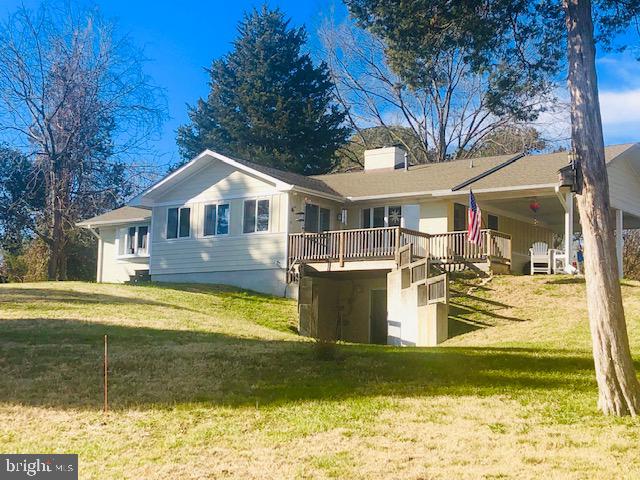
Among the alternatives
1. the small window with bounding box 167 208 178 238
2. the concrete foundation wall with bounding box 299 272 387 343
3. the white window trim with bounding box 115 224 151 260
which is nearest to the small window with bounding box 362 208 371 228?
the concrete foundation wall with bounding box 299 272 387 343

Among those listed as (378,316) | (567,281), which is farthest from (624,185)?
(378,316)

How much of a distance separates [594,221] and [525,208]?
1823cm

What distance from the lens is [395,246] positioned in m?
22.4

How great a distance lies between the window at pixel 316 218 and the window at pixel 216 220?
281 centimetres

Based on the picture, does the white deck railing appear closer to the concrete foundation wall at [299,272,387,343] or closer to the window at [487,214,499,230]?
the concrete foundation wall at [299,272,387,343]

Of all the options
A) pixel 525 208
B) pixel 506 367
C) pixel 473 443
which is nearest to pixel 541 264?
pixel 525 208

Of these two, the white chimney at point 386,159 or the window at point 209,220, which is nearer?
the window at point 209,220

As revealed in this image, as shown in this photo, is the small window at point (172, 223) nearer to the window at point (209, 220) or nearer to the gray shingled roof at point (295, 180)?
the window at point (209, 220)

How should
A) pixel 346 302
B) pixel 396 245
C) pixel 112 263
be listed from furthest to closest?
1. pixel 112 263
2. pixel 346 302
3. pixel 396 245

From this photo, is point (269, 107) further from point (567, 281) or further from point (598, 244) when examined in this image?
point (598, 244)

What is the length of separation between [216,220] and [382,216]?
18.7ft

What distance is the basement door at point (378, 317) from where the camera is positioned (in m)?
24.8

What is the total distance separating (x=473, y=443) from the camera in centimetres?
857

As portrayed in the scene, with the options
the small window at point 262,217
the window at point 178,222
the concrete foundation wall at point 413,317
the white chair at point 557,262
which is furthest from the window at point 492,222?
the window at point 178,222
